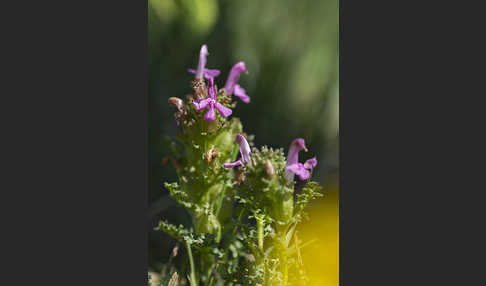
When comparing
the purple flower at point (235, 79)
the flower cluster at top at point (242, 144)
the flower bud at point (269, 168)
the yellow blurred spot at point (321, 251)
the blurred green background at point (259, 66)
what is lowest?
the yellow blurred spot at point (321, 251)

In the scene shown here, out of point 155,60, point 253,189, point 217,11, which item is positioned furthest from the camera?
point 155,60

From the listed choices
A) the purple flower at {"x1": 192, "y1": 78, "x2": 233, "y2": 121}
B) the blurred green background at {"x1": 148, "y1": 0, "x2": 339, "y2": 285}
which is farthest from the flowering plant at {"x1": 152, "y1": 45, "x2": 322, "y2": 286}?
the blurred green background at {"x1": 148, "y1": 0, "x2": 339, "y2": 285}

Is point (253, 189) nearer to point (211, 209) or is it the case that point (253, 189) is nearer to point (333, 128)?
point (211, 209)

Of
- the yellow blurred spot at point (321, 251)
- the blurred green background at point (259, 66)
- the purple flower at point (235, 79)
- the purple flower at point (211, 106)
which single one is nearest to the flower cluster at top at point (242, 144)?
the purple flower at point (211, 106)

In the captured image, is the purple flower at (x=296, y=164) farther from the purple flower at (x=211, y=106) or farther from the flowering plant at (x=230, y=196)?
the purple flower at (x=211, y=106)

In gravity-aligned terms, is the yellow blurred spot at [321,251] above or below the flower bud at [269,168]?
below

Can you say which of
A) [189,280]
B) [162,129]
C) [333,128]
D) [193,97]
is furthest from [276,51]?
[189,280]
